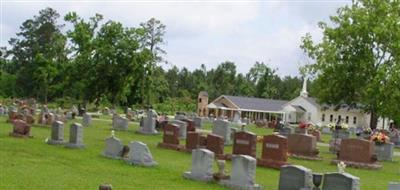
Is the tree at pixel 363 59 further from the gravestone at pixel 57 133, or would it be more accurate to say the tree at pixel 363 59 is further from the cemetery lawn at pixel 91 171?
the gravestone at pixel 57 133

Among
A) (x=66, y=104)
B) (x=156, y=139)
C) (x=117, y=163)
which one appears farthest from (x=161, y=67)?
(x=117, y=163)

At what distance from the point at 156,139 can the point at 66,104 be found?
30424 millimetres

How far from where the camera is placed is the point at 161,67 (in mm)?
61312

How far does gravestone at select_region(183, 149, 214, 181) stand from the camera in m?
15.5

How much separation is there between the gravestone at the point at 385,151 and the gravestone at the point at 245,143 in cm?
947

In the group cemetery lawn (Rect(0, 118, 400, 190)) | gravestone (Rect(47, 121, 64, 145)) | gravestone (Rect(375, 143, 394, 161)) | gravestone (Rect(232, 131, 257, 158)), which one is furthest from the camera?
gravestone (Rect(375, 143, 394, 161))

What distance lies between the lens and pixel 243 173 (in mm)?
14656

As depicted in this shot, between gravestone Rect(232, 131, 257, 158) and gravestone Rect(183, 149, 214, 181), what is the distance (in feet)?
17.2

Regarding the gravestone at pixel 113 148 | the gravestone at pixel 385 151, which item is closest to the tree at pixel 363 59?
the gravestone at pixel 385 151

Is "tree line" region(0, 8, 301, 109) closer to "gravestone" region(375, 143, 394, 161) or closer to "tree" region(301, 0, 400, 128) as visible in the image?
"tree" region(301, 0, 400, 128)

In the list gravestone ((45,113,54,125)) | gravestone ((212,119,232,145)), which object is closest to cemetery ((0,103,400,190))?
gravestone ((212,119,232,145))

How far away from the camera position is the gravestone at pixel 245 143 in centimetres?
2083

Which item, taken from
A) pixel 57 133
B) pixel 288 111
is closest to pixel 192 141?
pixel 57 133

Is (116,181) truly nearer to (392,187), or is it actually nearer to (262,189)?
(262,189)
